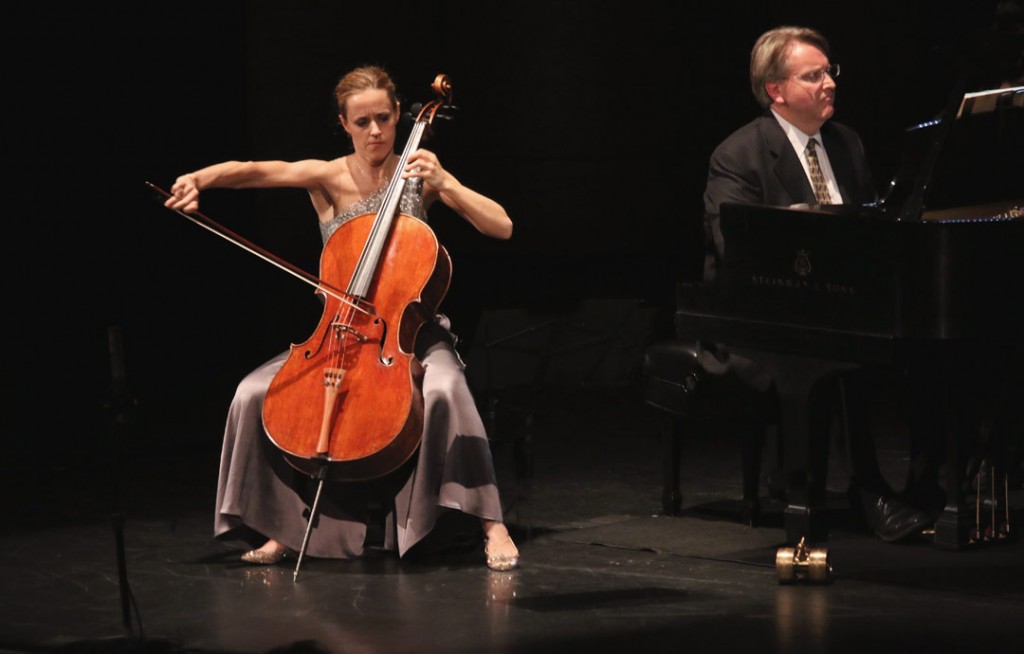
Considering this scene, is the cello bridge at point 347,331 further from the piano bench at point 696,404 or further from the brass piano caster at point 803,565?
the brass piano caster at point 803,565

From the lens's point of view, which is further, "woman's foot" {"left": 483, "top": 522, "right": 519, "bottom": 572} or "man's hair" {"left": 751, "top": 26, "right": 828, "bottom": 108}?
"man's hair" {"left": 751, "top": 26, "right": 828, "bottom": 108}

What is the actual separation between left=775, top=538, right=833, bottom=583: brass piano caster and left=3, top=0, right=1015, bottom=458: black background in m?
2.02

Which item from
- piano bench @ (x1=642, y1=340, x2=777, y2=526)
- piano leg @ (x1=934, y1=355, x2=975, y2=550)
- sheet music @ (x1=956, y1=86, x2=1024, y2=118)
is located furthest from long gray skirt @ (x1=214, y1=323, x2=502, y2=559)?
sheet music @ (x1=956, y1=86, x2=1024, y2=118)

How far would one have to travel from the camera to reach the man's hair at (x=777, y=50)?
13.9 ft

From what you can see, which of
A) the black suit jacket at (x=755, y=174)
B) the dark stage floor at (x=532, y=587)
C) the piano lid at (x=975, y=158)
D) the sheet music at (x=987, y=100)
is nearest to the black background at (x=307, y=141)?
the dark stage floor at (x=532, y=587)

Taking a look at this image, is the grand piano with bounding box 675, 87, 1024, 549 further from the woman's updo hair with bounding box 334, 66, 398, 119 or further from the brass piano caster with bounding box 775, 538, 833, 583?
the woman's updo hair with bounding box 334, 66, 398, 119

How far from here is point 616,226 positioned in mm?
8031

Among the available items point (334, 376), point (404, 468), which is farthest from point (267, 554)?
point (334, 376)

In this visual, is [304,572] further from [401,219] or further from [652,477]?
[652,477]

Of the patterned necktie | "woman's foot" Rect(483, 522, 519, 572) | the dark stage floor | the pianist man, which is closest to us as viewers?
the dark stage floor

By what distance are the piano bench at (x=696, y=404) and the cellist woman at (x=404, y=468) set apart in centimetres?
62

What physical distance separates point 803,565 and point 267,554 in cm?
134

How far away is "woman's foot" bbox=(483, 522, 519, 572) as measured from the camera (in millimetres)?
3967

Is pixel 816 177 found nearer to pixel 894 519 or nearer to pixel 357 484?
pixel 894 519
